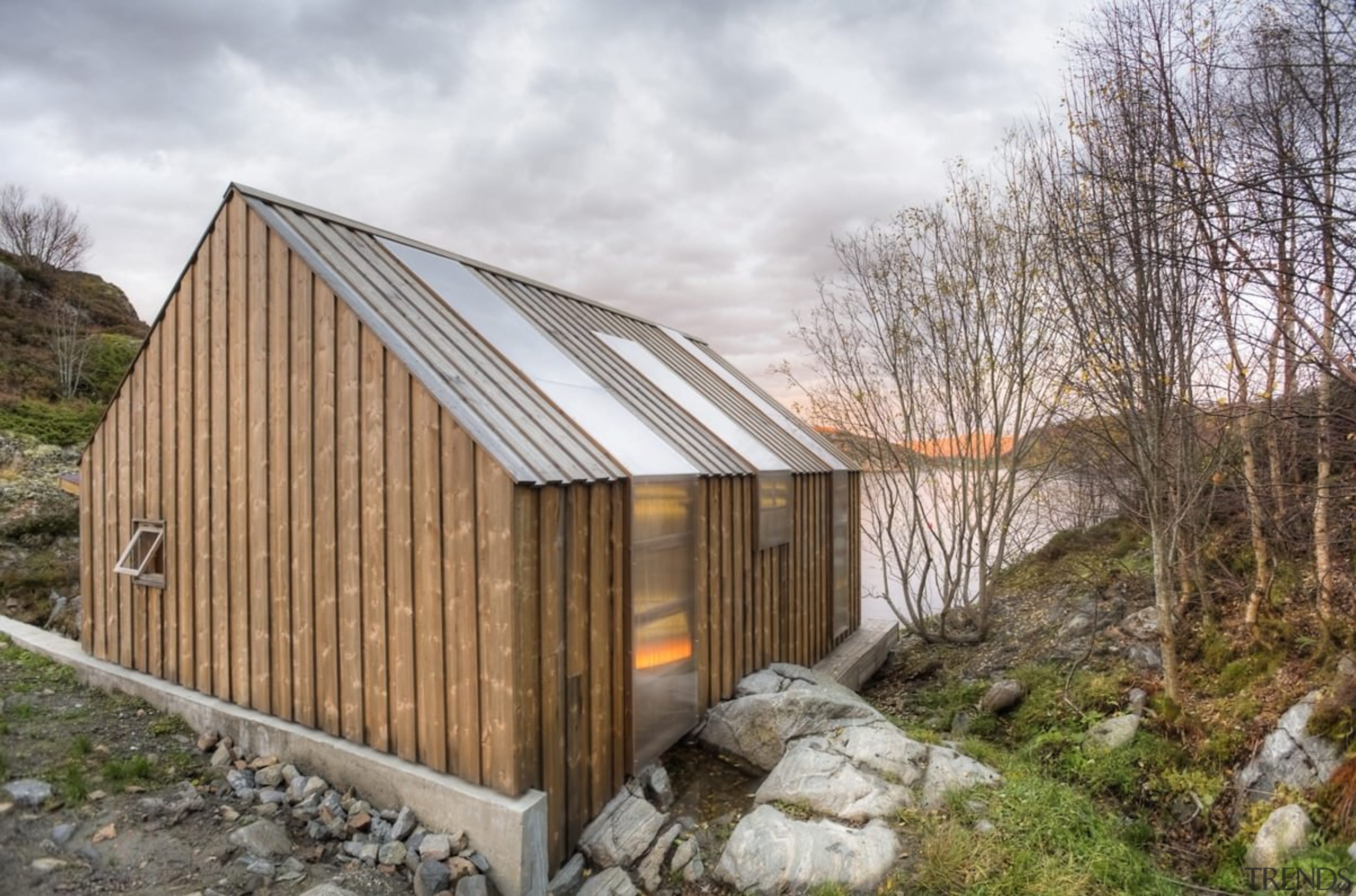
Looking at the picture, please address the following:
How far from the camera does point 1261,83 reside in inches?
202

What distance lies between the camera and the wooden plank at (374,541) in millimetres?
4129

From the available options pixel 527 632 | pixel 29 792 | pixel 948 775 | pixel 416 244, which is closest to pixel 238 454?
pixel 29 792

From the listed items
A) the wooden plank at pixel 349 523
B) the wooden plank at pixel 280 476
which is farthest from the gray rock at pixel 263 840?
the wooden plank at pixel 280 476

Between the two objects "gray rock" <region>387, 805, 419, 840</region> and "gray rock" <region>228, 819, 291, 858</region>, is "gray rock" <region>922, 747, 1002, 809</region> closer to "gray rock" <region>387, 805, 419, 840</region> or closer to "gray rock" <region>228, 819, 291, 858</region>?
"gray rock" <region>387, 805, 419, 840</region>

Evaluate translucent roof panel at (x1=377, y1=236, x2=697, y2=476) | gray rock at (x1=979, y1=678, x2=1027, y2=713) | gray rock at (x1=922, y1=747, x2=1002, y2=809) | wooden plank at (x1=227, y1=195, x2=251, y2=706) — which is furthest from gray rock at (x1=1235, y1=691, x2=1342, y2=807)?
wooden plank at (x1=227, y1=195, x2=251, y2=706)

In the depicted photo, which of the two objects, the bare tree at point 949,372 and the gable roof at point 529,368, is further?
the bare tree at point 949,372

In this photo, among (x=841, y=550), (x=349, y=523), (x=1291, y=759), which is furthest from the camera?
(x=841, y=550)

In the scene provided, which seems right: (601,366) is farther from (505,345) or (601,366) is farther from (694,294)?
(694,294)

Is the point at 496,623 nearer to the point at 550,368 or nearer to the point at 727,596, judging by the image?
the point at 550,368

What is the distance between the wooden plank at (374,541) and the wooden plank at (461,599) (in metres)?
0.58

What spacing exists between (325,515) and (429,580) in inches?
44.1

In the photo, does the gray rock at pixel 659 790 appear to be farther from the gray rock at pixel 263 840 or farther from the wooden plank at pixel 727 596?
the gray rock at pixel 263 840

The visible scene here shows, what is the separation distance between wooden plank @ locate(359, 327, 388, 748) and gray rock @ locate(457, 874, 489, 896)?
1.07 meters

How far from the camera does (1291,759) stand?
442 cm
